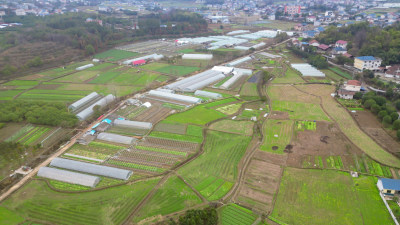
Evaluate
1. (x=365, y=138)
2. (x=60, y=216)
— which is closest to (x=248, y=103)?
(x=365, y=138)

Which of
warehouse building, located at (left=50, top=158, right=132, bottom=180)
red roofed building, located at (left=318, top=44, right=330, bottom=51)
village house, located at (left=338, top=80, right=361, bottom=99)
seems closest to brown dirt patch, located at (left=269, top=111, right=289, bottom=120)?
village house, located at (left=338, top=80, right=361, bottom=99)

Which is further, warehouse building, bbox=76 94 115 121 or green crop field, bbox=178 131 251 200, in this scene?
warehouse building, bbox=76 94 115 121

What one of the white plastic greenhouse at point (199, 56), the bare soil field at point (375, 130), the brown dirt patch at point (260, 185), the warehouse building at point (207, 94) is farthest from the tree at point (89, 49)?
the bare soil field at point (375, 130)

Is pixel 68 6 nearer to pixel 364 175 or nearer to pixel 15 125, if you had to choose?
pixel 15 125

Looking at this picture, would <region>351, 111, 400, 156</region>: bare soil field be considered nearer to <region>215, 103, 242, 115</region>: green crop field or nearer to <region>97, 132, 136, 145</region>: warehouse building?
<region>215, 103, 242, 115</region>: green crop field

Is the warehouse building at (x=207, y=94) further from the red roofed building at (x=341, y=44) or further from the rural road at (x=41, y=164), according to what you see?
the red roofed building at (x=341, y=44)
